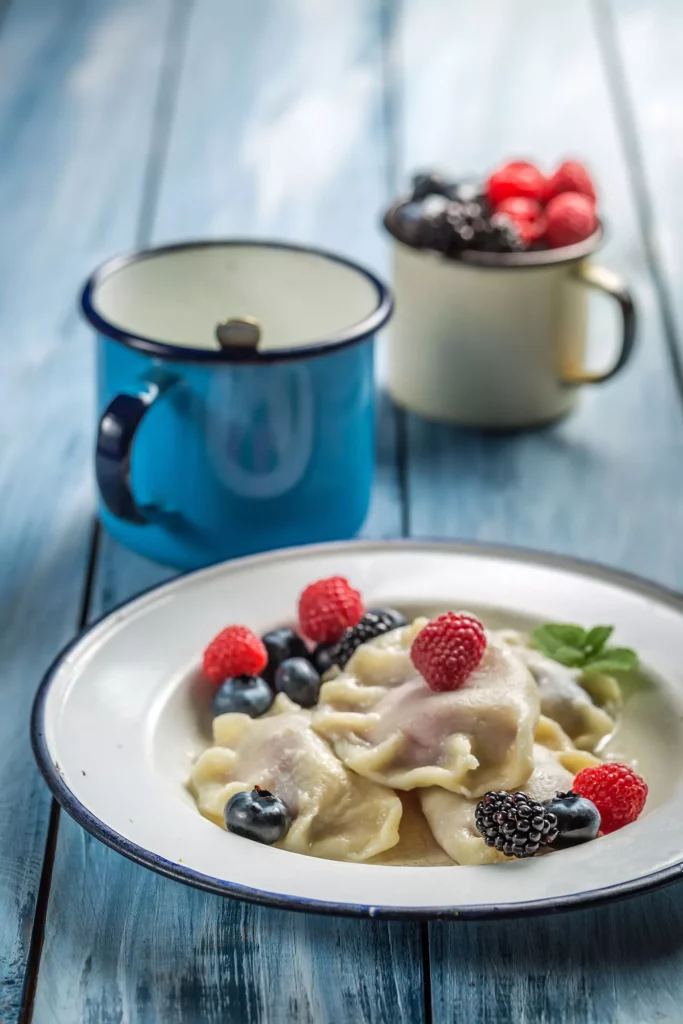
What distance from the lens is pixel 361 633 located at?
141 centimetres

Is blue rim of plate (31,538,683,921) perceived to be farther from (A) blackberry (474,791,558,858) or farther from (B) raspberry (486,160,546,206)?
(B) raspberry (486,160,546,206)

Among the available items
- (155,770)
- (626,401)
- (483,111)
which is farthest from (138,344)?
(483,111)

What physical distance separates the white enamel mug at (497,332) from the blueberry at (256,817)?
0.97 metres

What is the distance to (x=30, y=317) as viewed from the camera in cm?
229

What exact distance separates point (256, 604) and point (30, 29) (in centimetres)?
240

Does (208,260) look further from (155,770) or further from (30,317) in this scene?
(155,770)

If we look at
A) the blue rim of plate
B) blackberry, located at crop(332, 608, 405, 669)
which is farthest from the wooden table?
blackberry, located at crop(332, 608, 405, 669)

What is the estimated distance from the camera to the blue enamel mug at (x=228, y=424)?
157 centimetres

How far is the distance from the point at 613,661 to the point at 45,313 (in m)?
1.27

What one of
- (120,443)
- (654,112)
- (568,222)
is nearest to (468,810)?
(120,443)

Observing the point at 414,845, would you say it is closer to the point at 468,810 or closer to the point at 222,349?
the point at 468,810

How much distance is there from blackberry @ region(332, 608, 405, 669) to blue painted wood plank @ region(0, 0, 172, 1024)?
1.03ft

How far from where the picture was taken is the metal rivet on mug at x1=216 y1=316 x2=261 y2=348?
1.58 m

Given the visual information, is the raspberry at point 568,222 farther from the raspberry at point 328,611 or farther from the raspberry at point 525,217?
the raspberry at point 328,611
